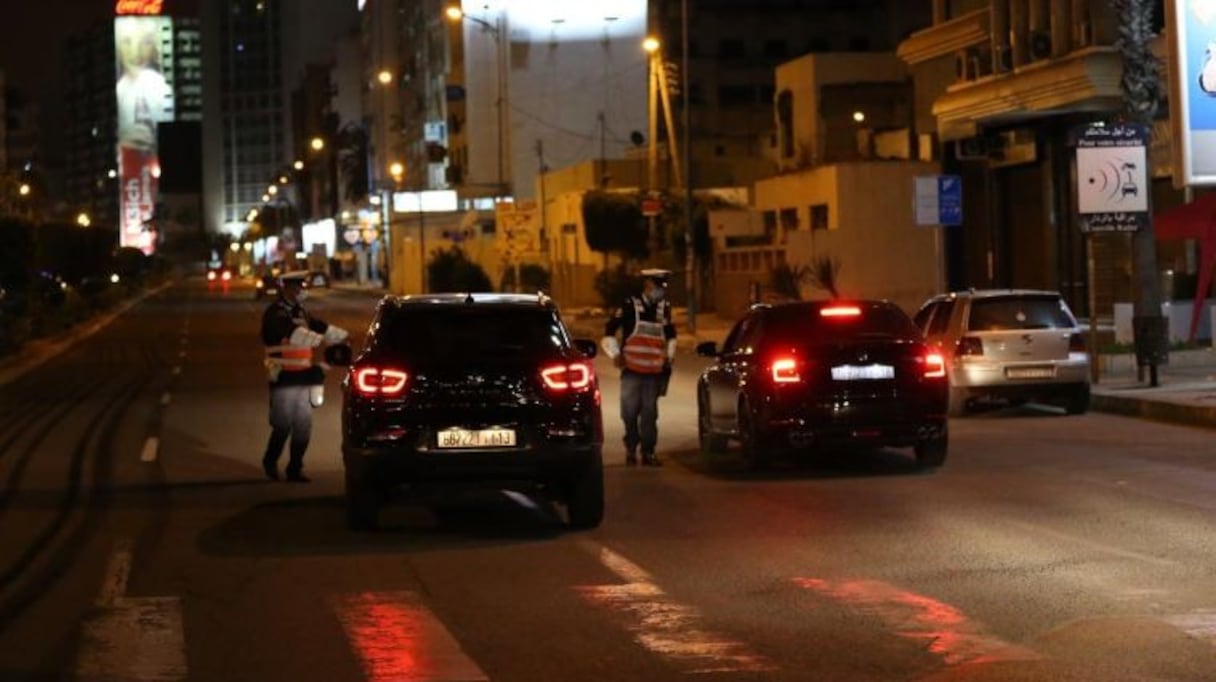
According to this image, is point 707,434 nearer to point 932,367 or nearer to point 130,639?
point 932,367

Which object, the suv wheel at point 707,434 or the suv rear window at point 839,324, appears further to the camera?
the suv wheel at point 707,434

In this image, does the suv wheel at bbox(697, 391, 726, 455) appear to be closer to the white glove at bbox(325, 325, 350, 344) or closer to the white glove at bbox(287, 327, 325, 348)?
the white glove at bbox(325, 325, 350, 344)

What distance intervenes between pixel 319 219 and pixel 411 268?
90.6m

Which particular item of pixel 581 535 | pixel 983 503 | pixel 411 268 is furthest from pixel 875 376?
pixel 411 268

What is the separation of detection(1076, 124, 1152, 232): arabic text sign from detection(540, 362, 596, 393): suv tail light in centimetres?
1352

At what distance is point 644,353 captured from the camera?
18078mm

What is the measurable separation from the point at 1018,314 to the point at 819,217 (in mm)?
29423

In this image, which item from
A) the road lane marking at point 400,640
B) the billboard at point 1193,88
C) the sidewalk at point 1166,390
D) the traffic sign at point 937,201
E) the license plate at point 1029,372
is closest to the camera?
the road lane marking at point 400,640

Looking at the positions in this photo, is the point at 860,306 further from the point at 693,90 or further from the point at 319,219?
the point at 319,219

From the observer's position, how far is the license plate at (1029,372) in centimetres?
2255

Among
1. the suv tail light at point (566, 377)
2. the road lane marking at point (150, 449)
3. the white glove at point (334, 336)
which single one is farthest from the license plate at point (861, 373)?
the road lane marking at point (150, 449)

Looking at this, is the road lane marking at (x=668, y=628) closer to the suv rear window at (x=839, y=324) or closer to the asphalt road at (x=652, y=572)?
the asphalt road at (x=652, y=572)

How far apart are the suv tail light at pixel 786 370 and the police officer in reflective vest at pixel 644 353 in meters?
1.40

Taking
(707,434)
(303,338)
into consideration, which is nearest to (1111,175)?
(707,434)
